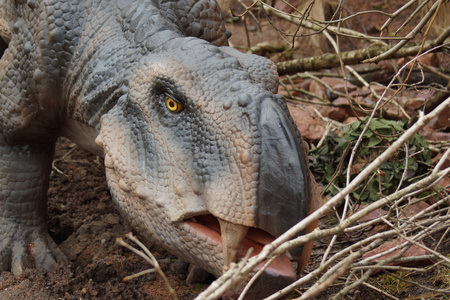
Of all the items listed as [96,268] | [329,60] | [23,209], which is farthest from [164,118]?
[329,60]

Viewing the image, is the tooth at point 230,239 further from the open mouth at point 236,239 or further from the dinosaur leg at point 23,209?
the dinosaur leg at point 23,209

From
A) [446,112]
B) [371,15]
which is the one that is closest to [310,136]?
[446,112]

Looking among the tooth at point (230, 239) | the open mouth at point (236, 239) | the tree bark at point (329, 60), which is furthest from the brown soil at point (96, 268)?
the tree bark at point (329, 60)

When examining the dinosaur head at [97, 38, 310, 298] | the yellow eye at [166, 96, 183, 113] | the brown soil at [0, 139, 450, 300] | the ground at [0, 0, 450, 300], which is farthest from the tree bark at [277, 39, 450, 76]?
the yellow eye at [166, 96, 183, 113]

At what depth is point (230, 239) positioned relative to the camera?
6.09 ft

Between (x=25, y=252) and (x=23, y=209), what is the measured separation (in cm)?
22

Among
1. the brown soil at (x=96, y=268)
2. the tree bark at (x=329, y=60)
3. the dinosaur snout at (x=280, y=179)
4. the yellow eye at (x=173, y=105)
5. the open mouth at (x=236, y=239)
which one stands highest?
the tree bark at (x=329, y=60)

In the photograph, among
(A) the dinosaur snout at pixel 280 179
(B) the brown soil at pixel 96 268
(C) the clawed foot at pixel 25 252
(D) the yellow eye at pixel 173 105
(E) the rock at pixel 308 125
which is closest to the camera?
(A) the dinosaur snout at pixel 280 179

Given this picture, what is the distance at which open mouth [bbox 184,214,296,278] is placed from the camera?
6.07 feet

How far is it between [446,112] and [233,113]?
9.65ft

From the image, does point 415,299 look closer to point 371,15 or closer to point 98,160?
point 98,160

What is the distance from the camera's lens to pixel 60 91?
2604 millimetres

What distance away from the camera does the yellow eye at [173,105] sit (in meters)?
2.04

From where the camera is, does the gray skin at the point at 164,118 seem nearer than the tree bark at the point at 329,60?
Yes
